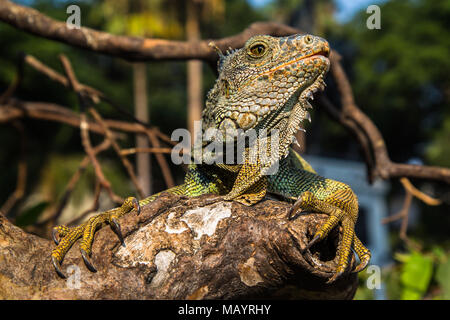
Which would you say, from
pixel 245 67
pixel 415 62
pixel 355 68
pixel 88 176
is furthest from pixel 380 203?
pixel 245 67

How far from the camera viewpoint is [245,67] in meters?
3.47

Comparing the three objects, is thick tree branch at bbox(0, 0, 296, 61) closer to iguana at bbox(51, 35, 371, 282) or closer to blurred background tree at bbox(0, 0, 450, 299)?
iguana at bbox(51, 35, 371, 282)

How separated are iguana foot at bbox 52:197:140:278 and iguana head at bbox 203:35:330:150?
96 centimetres

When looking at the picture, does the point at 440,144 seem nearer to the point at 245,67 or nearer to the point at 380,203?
the point at 380,203

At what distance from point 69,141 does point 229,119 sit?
809 inches

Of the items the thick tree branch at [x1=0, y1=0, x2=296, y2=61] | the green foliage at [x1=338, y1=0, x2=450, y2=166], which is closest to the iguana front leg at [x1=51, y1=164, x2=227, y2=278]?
the thick tree branch at [x1=0, y1=0, x2=296, y2=61]

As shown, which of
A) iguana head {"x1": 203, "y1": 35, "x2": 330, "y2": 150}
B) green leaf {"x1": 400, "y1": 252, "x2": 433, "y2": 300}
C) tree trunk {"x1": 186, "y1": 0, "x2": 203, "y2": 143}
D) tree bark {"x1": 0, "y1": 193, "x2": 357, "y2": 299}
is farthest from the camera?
tree trunk {"x1": 186, "y1": 0, "x2": 203, "y2": 143}

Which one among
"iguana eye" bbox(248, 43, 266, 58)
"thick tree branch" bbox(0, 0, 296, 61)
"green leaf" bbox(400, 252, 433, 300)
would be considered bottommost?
"green leaf" bbox(400, 252, 433, 300)

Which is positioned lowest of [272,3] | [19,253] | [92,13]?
[19,253]

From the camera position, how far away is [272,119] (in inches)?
130

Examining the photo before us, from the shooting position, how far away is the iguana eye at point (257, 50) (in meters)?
3.44

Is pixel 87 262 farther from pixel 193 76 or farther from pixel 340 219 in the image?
pixel 193 76

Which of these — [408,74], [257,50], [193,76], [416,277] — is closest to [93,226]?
[257,50]

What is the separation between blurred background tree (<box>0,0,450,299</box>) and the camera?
2094 centimetres
